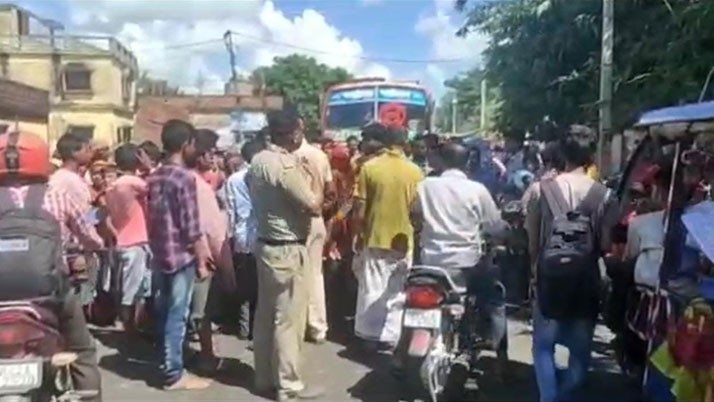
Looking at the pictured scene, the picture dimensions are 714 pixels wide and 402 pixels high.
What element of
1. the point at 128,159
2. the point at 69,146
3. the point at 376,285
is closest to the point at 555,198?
the point at 376,285

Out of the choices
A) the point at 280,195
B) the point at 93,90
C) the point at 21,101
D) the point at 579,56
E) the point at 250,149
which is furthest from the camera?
the point at 93,90

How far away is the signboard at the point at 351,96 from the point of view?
68.8ft

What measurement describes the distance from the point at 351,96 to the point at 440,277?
15385 mm

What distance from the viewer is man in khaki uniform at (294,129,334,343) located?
24.7 feet

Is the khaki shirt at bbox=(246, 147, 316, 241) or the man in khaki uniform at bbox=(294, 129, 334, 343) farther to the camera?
the man in khaki uniform at bbox=(294, 129, 334, 343)

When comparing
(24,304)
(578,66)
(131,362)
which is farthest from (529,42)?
(24,304)

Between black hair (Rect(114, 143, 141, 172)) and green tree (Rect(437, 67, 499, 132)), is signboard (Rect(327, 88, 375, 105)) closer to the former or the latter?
black hair (Rect(114, 143, 141, 172))

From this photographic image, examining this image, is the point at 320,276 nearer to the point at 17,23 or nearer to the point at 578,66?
the point at 578,66

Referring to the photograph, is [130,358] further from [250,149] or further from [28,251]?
[28,251]

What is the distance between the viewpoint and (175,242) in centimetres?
666

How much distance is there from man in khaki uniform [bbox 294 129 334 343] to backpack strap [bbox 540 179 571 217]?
2.10 meters

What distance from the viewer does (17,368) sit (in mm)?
4488

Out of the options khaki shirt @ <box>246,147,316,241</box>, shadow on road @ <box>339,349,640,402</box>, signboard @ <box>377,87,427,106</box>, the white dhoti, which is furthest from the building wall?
khaki shirt @ <box>246,147,316,241</box>

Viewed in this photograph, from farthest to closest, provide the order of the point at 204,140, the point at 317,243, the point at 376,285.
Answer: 1. the point at 317,243
2. the point at 204,140
3. the point at 376,285
